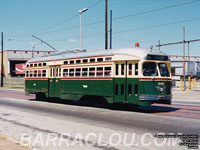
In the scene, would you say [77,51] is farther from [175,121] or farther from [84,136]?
[84,136]

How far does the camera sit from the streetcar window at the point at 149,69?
1406 centimetres

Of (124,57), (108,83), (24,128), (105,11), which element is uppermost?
(105,11)

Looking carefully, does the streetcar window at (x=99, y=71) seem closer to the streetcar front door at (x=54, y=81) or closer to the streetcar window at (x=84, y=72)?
the streetcar window at (x=84, y=72)

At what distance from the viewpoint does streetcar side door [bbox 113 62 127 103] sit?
14.6m

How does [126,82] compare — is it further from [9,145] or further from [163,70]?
[9,145]

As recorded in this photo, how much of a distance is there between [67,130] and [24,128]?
66.3 inches

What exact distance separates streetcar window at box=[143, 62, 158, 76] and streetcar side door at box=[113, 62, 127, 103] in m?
1.14

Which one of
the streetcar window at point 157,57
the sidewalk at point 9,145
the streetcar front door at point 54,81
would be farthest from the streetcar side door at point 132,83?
the sidewalk at point 9,145

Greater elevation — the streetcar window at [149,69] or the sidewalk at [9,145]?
the streetcar window at [149,69]

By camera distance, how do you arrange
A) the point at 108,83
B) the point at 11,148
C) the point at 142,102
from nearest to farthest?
the point at 11,148 < the point at 142,102 < the point at 108,83

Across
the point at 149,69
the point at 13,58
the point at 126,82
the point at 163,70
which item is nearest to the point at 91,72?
the point at 126,82

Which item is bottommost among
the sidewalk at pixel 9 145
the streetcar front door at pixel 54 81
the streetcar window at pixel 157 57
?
the sidewalk at pixel 9 145

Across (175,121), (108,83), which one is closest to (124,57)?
(108,83)

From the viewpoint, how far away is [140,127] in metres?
10.0
